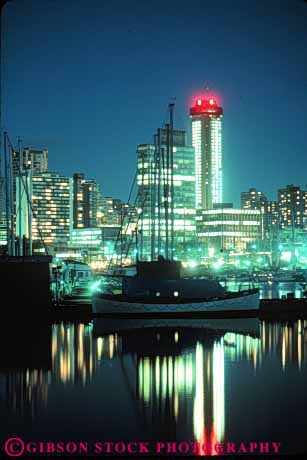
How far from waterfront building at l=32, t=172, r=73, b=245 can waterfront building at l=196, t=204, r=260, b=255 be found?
2919cm

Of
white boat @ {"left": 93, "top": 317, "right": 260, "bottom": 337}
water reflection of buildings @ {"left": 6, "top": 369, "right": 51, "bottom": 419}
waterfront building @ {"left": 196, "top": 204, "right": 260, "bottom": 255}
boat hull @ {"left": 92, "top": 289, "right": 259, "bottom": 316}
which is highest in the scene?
waterfront building @ {"left": 196, "top": 204, "right": 260, "bottom": 255}

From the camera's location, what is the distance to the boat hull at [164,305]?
1277 inches

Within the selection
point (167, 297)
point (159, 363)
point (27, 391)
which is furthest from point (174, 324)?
point (27, 391)

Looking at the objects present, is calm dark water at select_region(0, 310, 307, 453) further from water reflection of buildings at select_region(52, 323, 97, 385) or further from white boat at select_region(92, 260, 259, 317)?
white boat at select_region(92, 260, 259, 317)

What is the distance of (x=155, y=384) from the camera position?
1912cm

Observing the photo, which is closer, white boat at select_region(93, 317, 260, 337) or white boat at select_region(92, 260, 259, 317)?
white boat at select_region(93, 317, 260, 337)

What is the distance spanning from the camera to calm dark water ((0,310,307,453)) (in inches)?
561

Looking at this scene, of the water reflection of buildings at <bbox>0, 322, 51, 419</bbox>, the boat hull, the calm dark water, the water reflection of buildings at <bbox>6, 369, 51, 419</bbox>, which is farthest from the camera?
the boat hull

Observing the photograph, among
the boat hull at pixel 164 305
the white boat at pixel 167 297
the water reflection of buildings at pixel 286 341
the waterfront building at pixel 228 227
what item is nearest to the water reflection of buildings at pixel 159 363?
the water reflection of buildings at pixel 286 341

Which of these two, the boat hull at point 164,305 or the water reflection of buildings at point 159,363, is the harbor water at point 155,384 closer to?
the water reflection of buildings at point 159,363

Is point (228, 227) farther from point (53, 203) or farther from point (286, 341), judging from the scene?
point (286, 341)

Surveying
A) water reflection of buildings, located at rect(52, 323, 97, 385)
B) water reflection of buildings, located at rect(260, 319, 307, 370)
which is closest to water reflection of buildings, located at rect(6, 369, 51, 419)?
water reflection of buildings, located at rect(52, 323, 97, 385)

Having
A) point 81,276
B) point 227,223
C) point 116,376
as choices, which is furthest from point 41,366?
point 227,223

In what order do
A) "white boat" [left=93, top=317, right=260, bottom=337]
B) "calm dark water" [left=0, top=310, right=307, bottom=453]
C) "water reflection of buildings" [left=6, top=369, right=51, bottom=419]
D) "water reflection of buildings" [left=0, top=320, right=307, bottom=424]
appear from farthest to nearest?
"white boat" [left=93, top=317, right=260, bottom=337], "water reflection of buildings" [left=6, top=369, right=51, bottom=419], "water reflection of buildings" [left=0, top=320, right=307, bottom=424], "calm dark water" [left=0, top=310, right=307, bottom=453]
